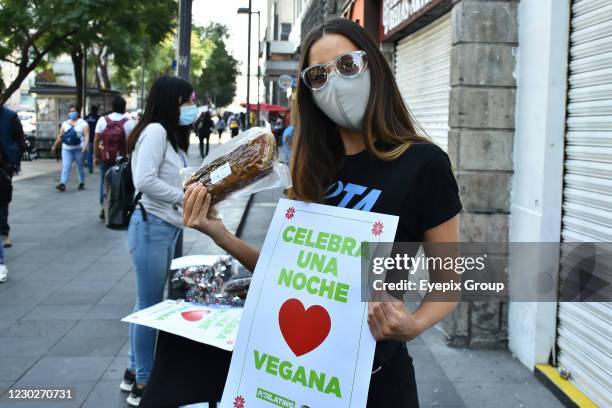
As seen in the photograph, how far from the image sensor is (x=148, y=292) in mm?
4348

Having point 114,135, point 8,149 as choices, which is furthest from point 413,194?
point 114,135

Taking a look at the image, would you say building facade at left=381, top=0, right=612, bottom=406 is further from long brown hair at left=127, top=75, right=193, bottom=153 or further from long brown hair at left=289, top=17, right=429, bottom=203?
long brown hair at left=289, top=17, right=429, bottom=203

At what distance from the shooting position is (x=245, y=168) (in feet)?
6.67

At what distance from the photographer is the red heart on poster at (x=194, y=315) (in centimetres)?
249

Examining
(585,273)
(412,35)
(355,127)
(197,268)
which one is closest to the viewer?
(355,127)

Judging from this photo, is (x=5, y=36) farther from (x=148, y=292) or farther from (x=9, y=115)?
(x=148, y=292)

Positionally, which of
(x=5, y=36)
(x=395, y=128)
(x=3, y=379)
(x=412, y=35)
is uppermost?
(x=5, y=36)

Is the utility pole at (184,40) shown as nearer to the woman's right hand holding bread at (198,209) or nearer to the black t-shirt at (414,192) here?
the woman's right hand holding bread at (198,209)

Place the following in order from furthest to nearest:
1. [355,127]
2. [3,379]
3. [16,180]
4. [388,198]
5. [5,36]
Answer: [5,36] < [16,180] < [3,379] < [355,127] < [388,198]

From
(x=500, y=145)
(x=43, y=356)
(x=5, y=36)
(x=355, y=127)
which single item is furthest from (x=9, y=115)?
(x=5, y=36)

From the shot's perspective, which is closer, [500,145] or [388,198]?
[388,198]

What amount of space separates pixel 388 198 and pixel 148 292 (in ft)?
9.25

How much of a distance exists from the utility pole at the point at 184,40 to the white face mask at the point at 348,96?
5.35 metres

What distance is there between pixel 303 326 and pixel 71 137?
15.0 metres
